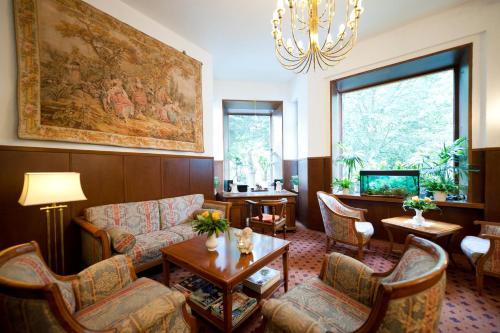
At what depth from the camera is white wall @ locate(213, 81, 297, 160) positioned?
16.9 ft

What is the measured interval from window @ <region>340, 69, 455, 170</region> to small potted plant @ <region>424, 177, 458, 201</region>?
57cm

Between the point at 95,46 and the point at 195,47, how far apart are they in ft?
5.97

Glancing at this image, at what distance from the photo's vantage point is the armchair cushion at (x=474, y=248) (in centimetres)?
212

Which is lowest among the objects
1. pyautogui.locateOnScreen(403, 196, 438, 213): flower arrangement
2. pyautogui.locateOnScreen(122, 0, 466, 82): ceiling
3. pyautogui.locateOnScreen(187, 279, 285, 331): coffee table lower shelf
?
pyautogui.locateOnScreen(187, 279, 285, 331): coffee table lower shelf

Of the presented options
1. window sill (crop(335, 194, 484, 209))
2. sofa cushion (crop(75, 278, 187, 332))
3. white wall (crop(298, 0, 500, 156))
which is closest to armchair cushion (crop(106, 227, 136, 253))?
sofa cushion (crop(75, 278, 187, 332))

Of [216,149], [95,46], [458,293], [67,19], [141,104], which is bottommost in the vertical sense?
[458,293]

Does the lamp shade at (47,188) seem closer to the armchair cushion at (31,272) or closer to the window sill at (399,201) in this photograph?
the armchair cushion at (31,272)

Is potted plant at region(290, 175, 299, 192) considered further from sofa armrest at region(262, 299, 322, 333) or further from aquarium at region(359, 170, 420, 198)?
sofa armrest at region(262, 299, 322, 333)

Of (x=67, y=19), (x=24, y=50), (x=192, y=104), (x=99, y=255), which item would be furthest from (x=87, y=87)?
(x=99, y=255)

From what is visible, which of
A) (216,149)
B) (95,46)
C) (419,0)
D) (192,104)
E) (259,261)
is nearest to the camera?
(259,261)

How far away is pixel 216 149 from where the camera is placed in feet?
17.0

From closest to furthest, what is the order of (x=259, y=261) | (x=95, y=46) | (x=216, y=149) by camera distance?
(x=259, y=261)
(x=95, y=46)
(x=216, y=149)

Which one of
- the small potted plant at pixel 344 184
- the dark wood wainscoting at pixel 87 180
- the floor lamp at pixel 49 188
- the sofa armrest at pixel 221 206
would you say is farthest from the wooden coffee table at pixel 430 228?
the floor lamp at pixel 49 188

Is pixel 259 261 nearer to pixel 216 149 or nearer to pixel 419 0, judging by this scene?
pixel 216 149
